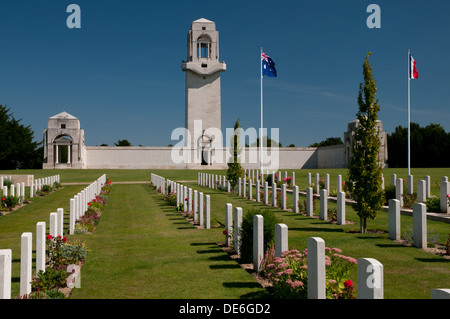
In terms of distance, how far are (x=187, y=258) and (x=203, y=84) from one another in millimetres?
53280

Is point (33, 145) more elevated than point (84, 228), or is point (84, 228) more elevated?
point (33, 145)

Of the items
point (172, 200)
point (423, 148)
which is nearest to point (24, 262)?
point (172, 200)

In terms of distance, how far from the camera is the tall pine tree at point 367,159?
10.7m

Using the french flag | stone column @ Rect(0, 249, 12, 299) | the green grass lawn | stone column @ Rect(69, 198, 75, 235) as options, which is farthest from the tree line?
stone column @ Rect(0, 249, 12, 299)

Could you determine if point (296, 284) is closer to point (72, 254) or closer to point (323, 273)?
point (323, 273)

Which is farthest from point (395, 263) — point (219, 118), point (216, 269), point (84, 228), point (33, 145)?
point (33, 145)

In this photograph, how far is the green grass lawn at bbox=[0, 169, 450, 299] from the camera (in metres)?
6.24

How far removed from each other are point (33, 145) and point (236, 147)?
48.7 m

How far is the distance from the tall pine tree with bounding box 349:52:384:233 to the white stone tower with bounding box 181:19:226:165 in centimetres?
4783

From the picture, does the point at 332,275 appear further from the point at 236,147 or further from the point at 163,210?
the point at 236,147

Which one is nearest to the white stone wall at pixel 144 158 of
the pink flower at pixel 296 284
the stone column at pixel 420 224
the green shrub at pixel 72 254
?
the stone column at pixel 420 224

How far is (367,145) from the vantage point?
35.7 feet

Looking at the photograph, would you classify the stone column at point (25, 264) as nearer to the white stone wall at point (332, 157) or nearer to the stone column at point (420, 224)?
the stone column at point (420, 224)

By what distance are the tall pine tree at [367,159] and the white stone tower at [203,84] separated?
47.8 m
